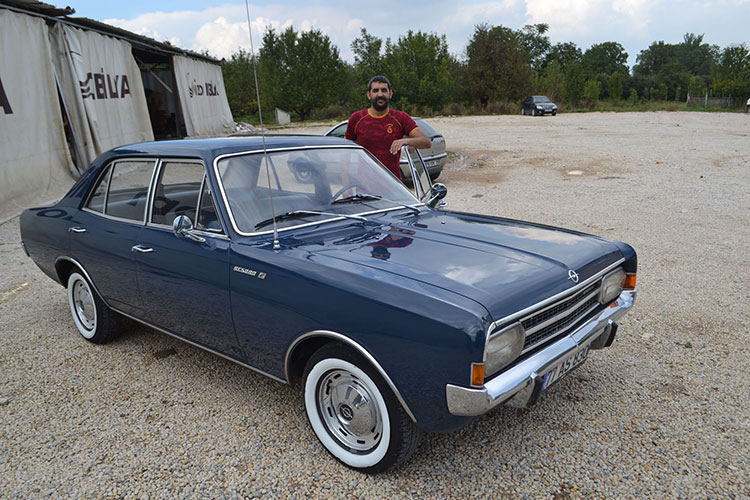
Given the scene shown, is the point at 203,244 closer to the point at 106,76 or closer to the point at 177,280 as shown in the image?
the point at 177,280

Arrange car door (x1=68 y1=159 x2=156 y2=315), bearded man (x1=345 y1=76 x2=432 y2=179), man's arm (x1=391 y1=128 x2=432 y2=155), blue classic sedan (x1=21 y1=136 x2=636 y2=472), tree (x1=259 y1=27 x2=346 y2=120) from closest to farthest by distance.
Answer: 1. blue classic sedan (x1=21 y1=136 x2=636 y2=472)
2. car door (x1=68 y1=159 x2=156 y2=315)
3. man's arm (x1=391 y1=128 x2=432 y2=155)
4. bearded man (x1=345 y1=76 x2=432 y2=179)
5. tree (x1=259 y1=27 x2=346 y2=120)

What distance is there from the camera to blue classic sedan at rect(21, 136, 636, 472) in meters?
2.22

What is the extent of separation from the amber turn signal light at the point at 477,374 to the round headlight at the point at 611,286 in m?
1.18

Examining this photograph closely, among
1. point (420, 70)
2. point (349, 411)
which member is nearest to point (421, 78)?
point (420, 70)

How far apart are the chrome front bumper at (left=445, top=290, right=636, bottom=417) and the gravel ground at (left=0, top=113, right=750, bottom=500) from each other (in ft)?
1.61

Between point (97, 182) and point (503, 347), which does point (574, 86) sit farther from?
point (503, 347)

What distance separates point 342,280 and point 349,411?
675 mm

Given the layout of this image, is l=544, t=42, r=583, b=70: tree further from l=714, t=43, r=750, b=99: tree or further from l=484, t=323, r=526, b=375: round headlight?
l=484, t=323, r=526, b=375: round headlight

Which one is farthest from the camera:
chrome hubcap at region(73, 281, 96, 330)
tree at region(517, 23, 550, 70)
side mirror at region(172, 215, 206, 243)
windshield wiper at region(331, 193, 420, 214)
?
tree at region(517, 23, 550, 70)

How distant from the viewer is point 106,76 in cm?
Answer: 1314

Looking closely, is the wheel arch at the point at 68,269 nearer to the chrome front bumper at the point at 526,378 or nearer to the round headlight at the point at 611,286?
the chrome front bumper at the point at 526,378

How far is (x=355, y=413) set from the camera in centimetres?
256

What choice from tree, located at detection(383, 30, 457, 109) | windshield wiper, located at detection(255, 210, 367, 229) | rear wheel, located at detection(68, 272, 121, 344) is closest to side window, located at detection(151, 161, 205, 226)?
windshield wiper, located at detection(255, 210, 367, 229)

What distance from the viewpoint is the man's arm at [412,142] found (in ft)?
15.4
